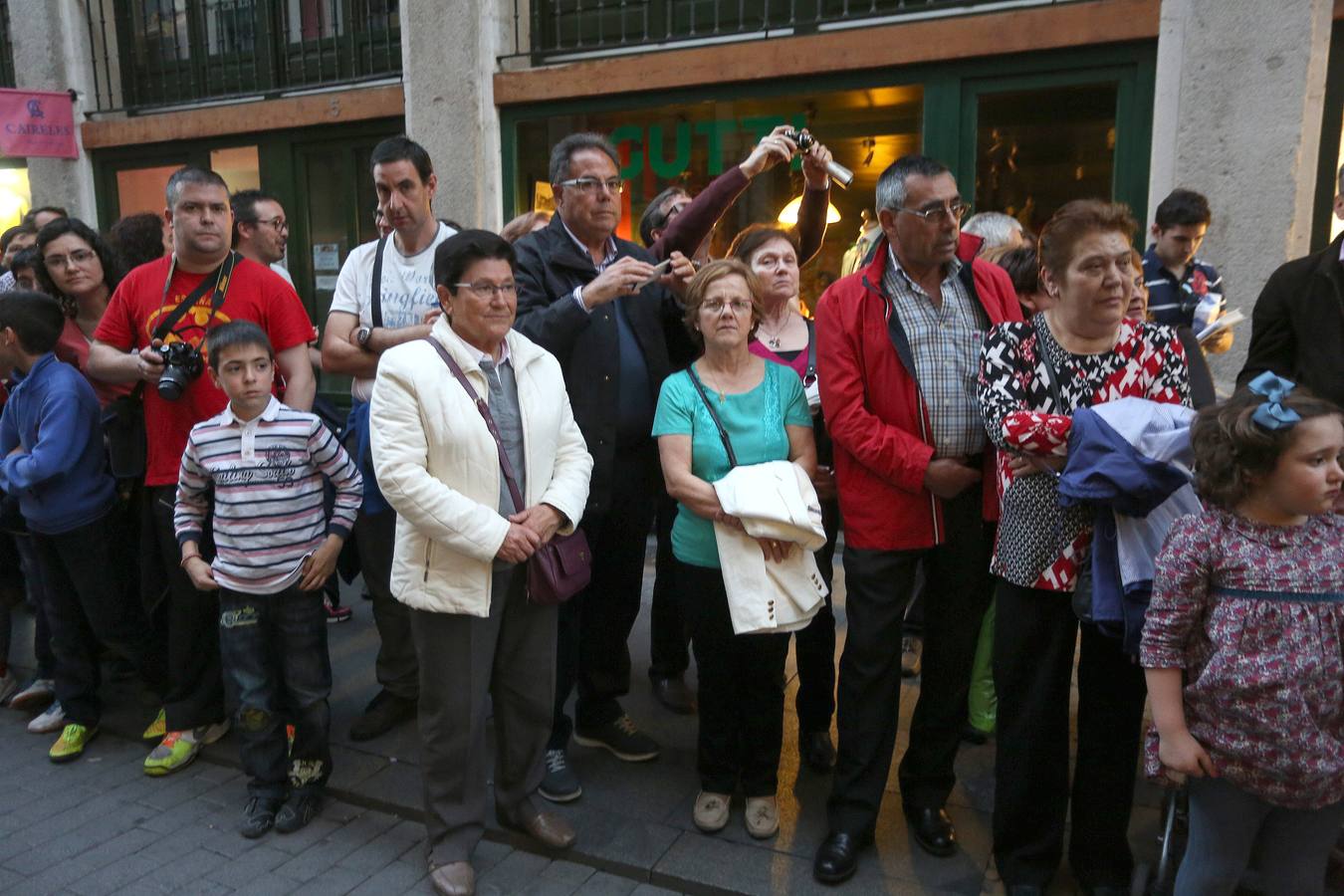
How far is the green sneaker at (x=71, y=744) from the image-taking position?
4.12 meters

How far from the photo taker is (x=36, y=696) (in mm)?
4660

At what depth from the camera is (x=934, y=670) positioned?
3.22 meters

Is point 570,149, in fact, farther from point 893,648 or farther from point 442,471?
point 893,648

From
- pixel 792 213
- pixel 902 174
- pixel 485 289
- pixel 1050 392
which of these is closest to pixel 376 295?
pixel 485 289

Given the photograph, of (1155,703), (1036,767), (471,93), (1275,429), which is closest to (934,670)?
(1036,767)

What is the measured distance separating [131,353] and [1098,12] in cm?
562

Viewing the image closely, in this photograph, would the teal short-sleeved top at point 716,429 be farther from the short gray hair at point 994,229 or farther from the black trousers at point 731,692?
the short gray hair at point 994,229

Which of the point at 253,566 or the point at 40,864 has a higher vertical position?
the point at 253,566

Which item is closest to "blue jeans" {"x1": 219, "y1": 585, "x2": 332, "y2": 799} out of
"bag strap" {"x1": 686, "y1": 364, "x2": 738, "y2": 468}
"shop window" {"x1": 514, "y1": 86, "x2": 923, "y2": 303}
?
"bag strap" {"x1": 686, "y1": 364, "x2": 738, "y2": 468}

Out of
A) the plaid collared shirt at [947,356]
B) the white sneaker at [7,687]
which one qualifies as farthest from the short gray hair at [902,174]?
the white sneaker at [7,687]

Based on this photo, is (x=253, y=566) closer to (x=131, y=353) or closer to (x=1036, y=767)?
(x=131, y=353)

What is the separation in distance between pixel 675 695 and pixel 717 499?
1537 mm

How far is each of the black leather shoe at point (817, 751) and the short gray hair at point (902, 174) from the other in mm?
2070

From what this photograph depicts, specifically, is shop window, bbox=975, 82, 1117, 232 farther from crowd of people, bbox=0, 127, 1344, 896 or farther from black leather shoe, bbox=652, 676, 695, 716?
black leather shoe, bbox=652, 676, 695, 716
